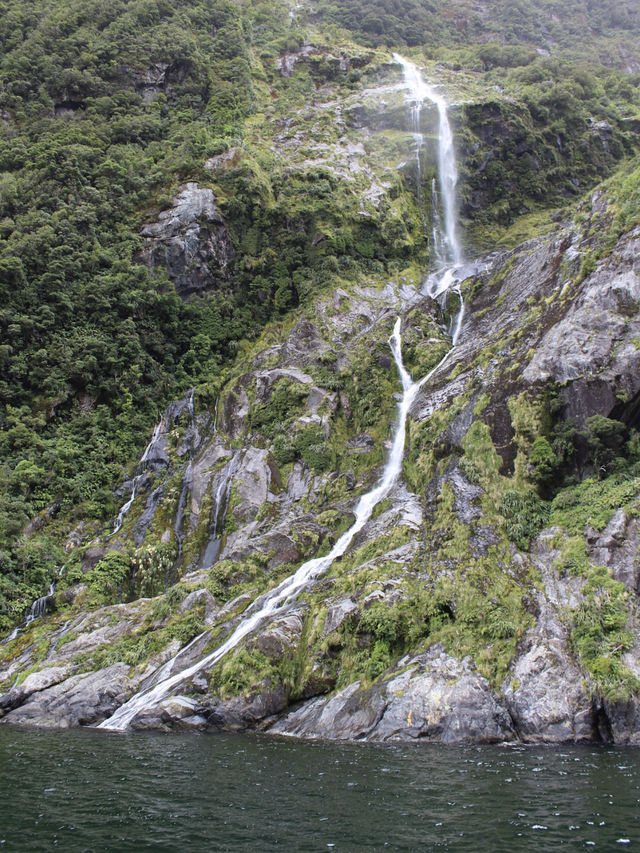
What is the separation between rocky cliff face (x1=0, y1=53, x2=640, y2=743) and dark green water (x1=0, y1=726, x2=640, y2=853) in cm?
287

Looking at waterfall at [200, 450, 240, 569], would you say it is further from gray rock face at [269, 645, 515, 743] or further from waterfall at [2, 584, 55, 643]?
gray rock face at [269, 645, 515, 743]

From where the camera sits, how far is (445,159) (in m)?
56.7

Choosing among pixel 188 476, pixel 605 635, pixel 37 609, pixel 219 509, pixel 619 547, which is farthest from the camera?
pixel 188 476

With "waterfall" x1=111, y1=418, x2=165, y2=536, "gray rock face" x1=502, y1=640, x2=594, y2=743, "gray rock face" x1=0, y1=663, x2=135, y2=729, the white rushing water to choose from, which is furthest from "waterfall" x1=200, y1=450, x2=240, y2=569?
"gray rock face" x1=502, y1=640, x2=594, y2=743

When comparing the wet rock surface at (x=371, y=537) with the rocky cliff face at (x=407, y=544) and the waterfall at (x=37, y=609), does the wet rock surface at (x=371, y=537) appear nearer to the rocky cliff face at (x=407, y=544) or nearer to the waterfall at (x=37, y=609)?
the rocky cliff face at (x=407, y=544)

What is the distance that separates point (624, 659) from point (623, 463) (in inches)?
294

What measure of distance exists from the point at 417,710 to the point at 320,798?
20.6ft

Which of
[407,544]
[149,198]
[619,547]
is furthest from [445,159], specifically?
[619,547]

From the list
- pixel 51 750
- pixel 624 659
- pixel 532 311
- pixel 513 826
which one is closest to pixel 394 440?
pixel 532 311

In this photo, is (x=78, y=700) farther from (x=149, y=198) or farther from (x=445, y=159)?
(x=445, y=159)

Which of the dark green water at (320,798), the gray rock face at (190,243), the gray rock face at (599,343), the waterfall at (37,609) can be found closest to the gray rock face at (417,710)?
the dark green water at (320,798)

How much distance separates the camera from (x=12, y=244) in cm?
3884

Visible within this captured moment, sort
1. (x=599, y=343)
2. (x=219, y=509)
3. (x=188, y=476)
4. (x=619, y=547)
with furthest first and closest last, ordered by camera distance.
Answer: (x=188, y=476), (x=219, y=509), (x=599, y=343), (x=619, y=547)

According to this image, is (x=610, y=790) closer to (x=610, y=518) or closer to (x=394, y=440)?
(x=610, y=518)
